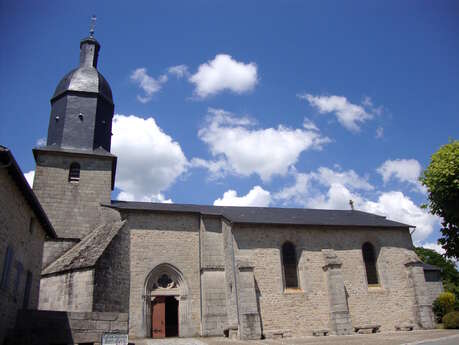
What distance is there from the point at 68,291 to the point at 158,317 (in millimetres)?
4634

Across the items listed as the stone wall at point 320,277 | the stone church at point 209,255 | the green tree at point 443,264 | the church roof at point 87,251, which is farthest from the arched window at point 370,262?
the green tree at point 443,264

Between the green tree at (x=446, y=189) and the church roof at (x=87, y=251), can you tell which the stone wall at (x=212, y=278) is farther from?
the green tree at (x=446, y=189)

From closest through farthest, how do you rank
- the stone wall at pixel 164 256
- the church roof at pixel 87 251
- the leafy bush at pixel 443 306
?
the church roof at pixel 87 251 → the stone wall at pixel 164 256 → the leafy bush at pixel 443 306

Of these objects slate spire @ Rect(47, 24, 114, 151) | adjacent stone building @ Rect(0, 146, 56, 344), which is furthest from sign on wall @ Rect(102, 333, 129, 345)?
slate spire @ Rect(47, 24, 114, 151)

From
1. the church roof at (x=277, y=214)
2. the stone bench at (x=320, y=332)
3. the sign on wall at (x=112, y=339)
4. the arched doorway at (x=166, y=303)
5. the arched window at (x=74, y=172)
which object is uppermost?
the arched window at (x=74, y=172)

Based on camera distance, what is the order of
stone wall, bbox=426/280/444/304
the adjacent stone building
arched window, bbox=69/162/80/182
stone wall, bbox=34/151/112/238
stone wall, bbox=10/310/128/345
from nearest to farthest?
the adjacent stone building, stone wall, bbox=10/310/128/345, stone wall, bbox=34/151/112/238, arched window, bbox=69/162/80/182, stone wall, bbox=426/280/444/304

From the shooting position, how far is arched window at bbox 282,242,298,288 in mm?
17188

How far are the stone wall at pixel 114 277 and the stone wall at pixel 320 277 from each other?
4.91 meters

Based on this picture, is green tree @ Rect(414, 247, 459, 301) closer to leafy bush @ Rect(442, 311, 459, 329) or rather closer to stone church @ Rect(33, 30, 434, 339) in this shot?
stone church @ Rect(33, 30, 434, 339)

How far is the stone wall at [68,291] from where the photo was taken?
12.3m

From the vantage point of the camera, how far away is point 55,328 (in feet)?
29.7

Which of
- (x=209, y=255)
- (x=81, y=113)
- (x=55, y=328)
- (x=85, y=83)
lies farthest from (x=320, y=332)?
(x=85, y=83)

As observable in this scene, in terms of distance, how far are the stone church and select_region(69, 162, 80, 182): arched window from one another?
0.05 m

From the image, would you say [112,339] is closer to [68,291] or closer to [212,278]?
[68,291]
